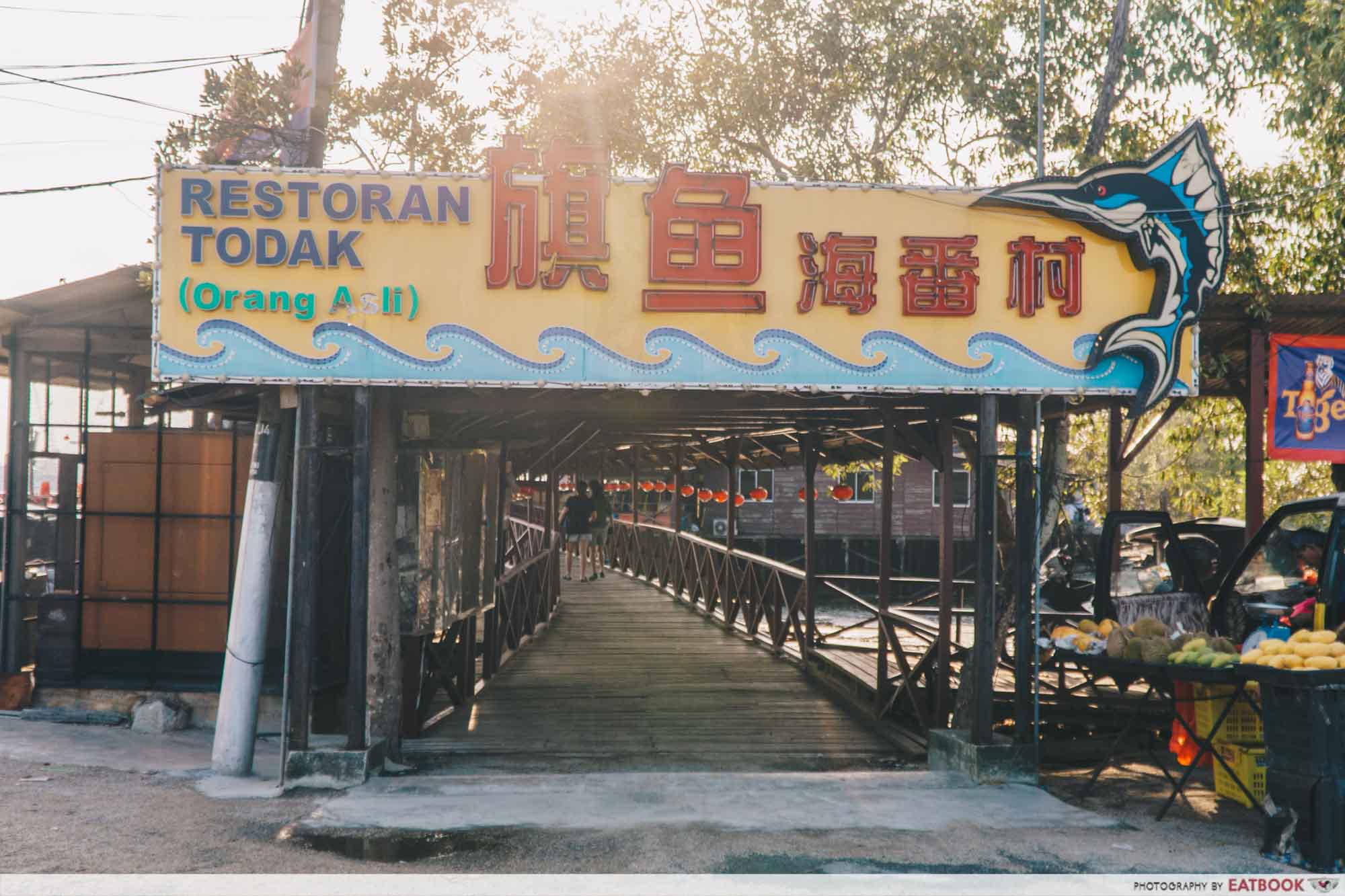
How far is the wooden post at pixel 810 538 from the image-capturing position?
13.6m

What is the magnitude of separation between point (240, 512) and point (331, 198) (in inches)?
139

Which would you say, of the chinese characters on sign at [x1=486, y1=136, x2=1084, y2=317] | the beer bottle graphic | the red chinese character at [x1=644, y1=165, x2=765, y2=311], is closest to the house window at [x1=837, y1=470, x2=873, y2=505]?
the beer bottle graphic

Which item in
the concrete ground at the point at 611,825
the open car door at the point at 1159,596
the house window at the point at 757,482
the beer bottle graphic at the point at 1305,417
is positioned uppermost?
the beer bottle graphic at the point at 1305,417

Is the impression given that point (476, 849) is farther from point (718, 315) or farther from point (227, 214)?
point (227, 214)

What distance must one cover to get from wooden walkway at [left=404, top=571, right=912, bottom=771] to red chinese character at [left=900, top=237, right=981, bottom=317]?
3.76 m

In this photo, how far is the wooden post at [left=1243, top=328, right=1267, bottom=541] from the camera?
380 inches

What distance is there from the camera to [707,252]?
794 cm

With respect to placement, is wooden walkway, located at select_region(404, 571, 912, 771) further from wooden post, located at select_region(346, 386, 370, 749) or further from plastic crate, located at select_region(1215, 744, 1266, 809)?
plastic crate, located at select_region(1215, 744, 1266, 809)

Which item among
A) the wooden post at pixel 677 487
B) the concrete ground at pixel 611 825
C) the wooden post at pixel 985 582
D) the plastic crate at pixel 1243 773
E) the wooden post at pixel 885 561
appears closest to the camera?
the concrete ground at pixel 611 825

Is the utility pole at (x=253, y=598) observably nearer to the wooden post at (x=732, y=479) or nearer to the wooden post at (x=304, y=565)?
the wooden post at (x=304, y=565)

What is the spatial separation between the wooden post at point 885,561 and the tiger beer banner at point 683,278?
2.00 meters

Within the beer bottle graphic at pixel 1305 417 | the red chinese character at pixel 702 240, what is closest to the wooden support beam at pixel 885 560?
the red chinese character at pixel 702 240


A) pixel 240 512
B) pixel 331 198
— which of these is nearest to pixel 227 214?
pixel 331 198

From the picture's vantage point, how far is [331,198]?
7773 millimetres
